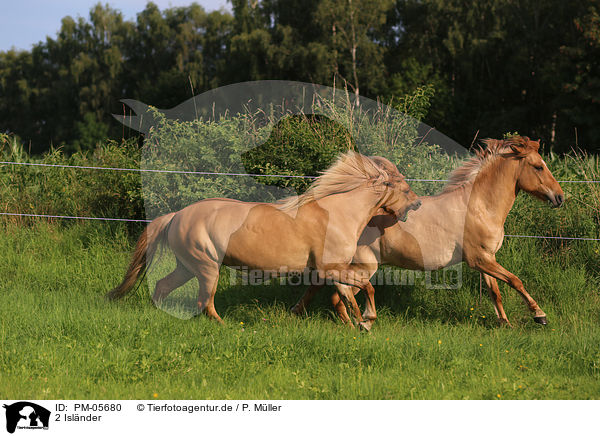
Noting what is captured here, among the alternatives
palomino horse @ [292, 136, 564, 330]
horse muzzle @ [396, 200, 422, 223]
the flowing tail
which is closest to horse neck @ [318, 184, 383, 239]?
Answer: horse muzzle @ [396, 200, 422, 223]

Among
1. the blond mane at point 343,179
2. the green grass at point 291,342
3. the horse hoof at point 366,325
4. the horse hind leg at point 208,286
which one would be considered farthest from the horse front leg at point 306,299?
the blond mane at point 343,179

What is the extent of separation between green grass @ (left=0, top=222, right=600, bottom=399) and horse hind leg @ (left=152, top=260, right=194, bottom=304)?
0.51 ft

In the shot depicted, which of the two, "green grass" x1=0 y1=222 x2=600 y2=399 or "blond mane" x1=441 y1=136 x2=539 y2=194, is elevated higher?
"blond mane" x1=441 y1=136 x2=539 y2=194

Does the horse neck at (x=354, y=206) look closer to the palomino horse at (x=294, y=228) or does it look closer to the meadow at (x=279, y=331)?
the palomino horse at (x=294, y=228)

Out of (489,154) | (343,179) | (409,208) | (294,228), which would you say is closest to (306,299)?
(294,228)

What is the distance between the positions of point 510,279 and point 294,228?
2183 millimetres

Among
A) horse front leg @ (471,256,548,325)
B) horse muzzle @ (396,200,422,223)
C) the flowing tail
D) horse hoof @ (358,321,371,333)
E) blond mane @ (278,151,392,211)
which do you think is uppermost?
blond mane @ (278,151,392,211)

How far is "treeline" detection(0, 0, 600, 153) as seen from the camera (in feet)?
89.1

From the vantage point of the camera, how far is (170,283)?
5996 mm

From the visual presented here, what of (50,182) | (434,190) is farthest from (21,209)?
(434,190)

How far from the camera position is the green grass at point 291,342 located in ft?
14.1

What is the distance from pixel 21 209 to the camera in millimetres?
8875
